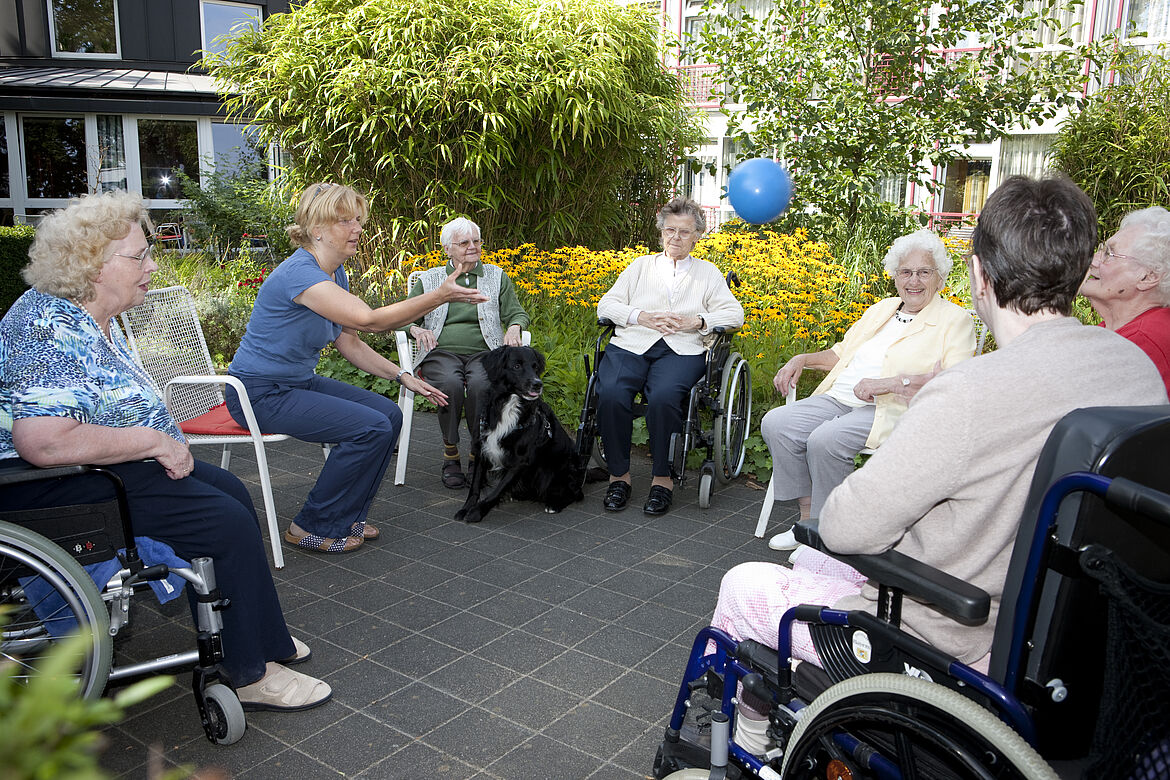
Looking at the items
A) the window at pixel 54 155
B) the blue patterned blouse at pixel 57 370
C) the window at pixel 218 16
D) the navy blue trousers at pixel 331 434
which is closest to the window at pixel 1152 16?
the window at pixel 218 16

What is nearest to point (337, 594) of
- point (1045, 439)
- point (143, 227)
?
point (143, 227)

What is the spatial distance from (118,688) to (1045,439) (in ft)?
8.07

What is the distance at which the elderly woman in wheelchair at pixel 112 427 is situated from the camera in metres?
2.05

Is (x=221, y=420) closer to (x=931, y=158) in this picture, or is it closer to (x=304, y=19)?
(x=304, y=19)

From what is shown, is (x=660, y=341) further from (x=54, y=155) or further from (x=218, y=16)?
(x=218, y=16)

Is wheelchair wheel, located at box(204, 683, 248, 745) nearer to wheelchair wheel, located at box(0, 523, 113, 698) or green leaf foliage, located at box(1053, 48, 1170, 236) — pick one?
wheelchair wheel, located at box(0, 523, 113, 698)

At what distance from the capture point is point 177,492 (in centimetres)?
225

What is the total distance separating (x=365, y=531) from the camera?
365 cm

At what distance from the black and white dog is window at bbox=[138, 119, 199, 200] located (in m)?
14.1

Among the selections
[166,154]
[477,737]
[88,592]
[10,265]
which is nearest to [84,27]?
[166,154]

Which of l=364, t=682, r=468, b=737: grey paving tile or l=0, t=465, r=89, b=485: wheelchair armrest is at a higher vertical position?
l=0, t=465, r=89, b=485: wheelchair armrest

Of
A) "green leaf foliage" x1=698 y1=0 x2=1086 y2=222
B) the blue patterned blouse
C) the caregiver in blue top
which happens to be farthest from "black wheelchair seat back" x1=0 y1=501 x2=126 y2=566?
"green leaf foliage" x1=698 y1=0 x2=1086 y2=222

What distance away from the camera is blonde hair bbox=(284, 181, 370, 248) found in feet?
11.1

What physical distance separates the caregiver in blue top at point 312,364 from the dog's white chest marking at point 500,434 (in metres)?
0.56
